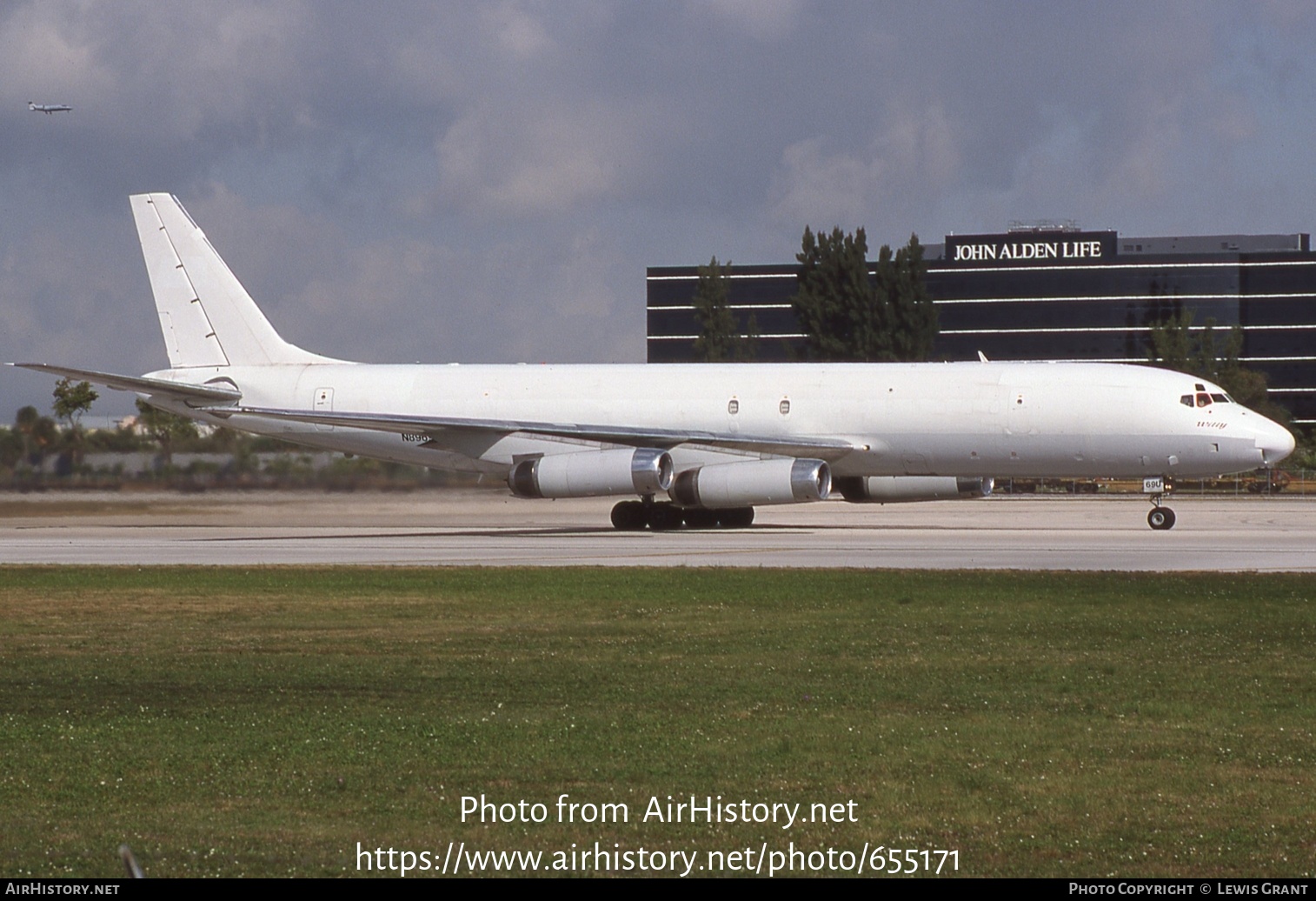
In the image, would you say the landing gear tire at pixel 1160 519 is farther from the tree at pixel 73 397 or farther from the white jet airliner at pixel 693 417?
the tree at pixel 73 397

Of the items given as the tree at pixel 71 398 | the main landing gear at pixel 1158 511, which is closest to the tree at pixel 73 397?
the tree at pixel 71 398

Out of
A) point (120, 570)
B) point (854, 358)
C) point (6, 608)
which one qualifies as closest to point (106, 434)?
point (120, 570)

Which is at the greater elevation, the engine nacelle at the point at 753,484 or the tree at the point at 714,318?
the tree at the point at 714,318

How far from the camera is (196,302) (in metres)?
45.3

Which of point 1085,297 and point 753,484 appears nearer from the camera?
point 753,484

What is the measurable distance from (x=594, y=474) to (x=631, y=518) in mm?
2795

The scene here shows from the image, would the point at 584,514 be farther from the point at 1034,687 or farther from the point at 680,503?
the point at 1034,687

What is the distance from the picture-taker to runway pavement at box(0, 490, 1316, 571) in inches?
1114

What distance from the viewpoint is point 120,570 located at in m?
25.7

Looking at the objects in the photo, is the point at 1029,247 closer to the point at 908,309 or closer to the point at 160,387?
the point at 908,309

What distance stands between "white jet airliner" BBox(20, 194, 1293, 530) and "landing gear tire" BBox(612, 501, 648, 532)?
0.17 feet

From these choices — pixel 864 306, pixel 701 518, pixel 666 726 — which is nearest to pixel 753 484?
pixel 701 518

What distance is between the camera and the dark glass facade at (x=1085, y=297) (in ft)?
494

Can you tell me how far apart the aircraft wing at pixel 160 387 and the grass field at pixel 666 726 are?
19264mm
